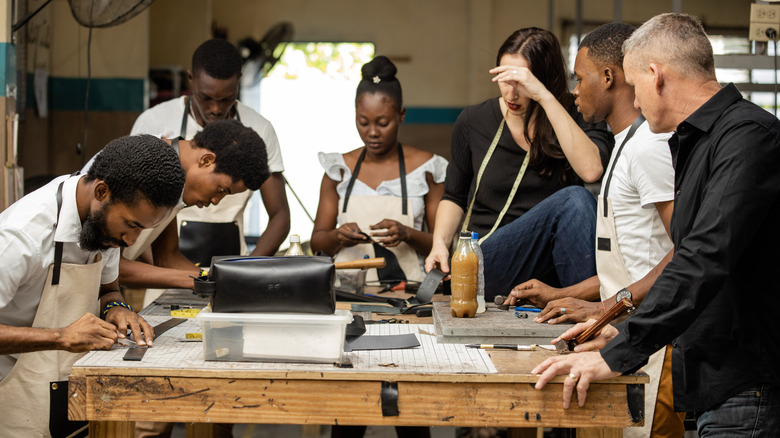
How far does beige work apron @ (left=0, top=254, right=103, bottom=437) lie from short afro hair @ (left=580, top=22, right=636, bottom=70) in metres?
1.67

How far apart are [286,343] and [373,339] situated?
33 cm

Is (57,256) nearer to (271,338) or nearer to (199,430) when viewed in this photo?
(271,338)

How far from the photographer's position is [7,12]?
125 inches

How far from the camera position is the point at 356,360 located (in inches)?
74.0

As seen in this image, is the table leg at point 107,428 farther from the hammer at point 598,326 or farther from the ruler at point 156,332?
the hammer at point 598,326

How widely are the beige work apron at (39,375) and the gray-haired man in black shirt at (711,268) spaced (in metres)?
1.32

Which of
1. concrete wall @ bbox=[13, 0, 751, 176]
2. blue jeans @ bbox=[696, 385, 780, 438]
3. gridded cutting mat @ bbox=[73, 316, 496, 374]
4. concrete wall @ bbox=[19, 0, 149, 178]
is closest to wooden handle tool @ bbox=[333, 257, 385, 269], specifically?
gridded cutting mat @ bbox=[73, 316, 496, 374]

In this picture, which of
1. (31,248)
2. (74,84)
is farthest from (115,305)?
(74,84)

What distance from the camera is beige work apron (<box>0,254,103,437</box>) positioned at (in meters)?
2.13

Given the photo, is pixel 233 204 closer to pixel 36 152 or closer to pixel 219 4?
pixel 36 152

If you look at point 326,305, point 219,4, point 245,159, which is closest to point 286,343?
point 326,305

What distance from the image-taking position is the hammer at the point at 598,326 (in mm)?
1906

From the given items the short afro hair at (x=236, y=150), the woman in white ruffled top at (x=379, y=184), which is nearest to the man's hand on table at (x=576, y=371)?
the short afro hair at (x=236, y=150)

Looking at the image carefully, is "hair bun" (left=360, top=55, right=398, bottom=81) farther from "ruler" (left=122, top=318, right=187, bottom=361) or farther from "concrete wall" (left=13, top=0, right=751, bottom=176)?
"concrete wall" (left=13, top=0, right=751, bottom=176)
